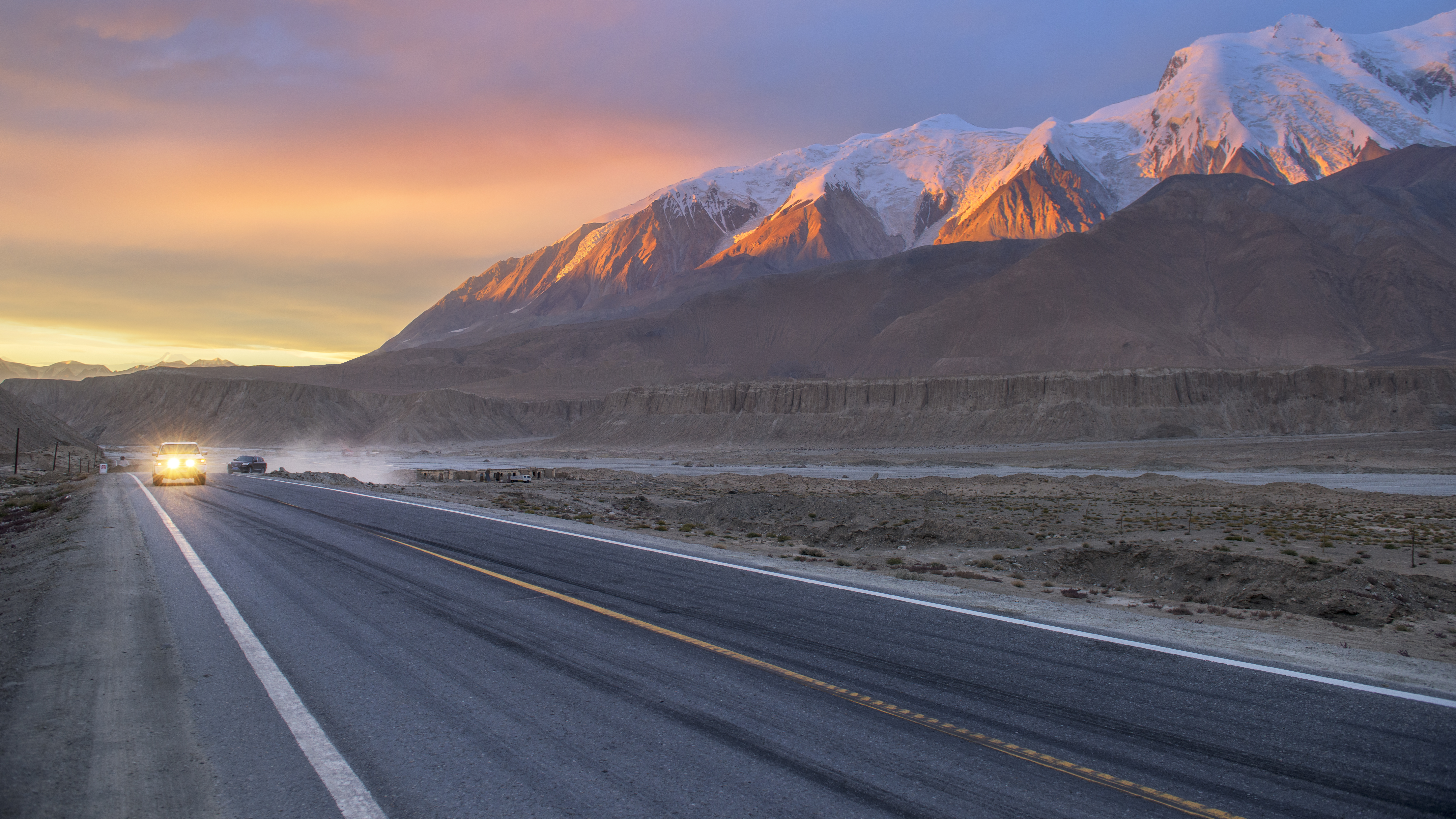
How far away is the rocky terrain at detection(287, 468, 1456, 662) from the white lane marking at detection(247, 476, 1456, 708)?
0.71m

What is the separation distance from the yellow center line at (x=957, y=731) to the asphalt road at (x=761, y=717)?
27 mm

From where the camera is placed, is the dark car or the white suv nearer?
the white suv

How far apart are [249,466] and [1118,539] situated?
5115cm

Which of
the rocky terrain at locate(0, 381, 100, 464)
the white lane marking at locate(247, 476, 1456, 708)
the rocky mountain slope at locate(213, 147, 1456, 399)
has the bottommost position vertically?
the white lane marking at locate(247, 476, 1456, 708)

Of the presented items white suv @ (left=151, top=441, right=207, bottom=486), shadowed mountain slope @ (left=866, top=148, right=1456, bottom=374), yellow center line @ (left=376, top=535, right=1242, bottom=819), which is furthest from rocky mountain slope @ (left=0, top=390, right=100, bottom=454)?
shadowed mountain slope @ (left=866, top=148, right=1456, bottom=374)

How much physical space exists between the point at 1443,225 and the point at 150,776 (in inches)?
8826

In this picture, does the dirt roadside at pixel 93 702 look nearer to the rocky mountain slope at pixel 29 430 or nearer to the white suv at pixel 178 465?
the white suv at pixel 178 465

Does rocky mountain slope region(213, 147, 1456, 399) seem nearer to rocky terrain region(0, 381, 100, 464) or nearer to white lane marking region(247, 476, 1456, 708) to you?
rocky terrain region(0, 381, 100, 464)

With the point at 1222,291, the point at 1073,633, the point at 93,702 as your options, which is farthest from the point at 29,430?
the point at 1222,291

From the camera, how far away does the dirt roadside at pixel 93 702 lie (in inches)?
185

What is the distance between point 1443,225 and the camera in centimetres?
16175

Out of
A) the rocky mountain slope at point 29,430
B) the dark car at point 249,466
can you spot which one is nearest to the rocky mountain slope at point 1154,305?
the rocky mountain slope at point 29,430

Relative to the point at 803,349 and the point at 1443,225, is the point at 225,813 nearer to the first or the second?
the point at 803,349

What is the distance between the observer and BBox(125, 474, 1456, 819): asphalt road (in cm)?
457
